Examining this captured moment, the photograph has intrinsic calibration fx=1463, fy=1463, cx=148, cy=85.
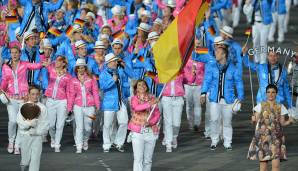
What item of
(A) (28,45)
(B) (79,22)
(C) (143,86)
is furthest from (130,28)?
(C) (143,86)

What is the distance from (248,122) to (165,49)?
769cm

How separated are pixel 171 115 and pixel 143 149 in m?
3.77

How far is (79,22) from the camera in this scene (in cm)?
3072

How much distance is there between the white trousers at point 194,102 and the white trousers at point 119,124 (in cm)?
253

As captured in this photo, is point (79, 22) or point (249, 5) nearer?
point (79, 22)

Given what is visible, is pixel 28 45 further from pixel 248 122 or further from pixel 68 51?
pixel 248 122

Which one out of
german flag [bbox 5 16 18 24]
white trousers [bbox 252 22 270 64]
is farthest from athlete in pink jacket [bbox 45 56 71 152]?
white trousers [bbox 252 22 270 64]

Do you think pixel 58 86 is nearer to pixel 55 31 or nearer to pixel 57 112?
pixel 57 112

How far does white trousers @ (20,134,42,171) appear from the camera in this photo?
898 inches

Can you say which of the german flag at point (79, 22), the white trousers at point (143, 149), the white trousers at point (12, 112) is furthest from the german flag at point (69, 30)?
the white trousers at point (143, 149)

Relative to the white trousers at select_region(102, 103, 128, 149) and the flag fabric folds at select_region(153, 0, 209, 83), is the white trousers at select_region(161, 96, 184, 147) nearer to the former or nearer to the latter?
the white trousers at select_region(102, 103, 128, 149)

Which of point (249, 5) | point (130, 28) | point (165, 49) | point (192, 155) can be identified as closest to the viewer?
point (165, 49)

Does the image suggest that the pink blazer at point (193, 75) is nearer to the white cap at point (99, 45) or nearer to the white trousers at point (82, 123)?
the white cap at point (99, 45)

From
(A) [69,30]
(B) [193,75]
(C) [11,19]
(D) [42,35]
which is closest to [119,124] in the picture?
(B) [193,75]
